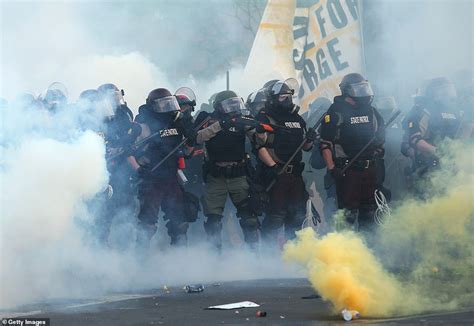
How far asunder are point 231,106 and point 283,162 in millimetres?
851

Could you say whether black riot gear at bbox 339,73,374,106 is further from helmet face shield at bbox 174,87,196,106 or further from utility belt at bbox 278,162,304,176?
helmet face shield at bbox 174,87,196,106

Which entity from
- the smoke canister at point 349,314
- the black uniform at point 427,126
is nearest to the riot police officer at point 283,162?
the black uniform at point 427,126

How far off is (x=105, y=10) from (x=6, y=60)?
1509 mm

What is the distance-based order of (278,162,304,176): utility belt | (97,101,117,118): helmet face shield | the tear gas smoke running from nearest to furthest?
the tear gas smoke < (97,101,117,118): helmet face shield < (278,162,304,176): utility belt

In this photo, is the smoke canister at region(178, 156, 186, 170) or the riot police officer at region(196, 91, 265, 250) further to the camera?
the smoke canister at region(178, 156, 186, 170)

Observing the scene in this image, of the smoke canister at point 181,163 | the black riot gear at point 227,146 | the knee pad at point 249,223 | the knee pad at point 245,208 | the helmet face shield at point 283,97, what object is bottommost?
the knee pad at point 249,223

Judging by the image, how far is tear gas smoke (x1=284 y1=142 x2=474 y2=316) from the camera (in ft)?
30.8

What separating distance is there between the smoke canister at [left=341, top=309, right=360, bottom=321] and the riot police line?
14.1 ft

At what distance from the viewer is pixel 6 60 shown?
16.8 m

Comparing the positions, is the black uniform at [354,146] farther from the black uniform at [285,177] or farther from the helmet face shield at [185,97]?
the helmet face shield at [185,97]

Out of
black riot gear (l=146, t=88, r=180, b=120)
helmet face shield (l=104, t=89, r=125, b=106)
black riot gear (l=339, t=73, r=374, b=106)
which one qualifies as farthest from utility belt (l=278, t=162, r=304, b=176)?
helmet face shield (l=104, t=89, r=125, b=106)

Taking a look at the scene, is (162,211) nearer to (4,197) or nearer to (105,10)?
(4,197)

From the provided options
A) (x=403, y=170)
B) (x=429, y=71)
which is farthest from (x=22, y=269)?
(x=429, y=71)

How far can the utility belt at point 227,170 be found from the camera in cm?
1384
